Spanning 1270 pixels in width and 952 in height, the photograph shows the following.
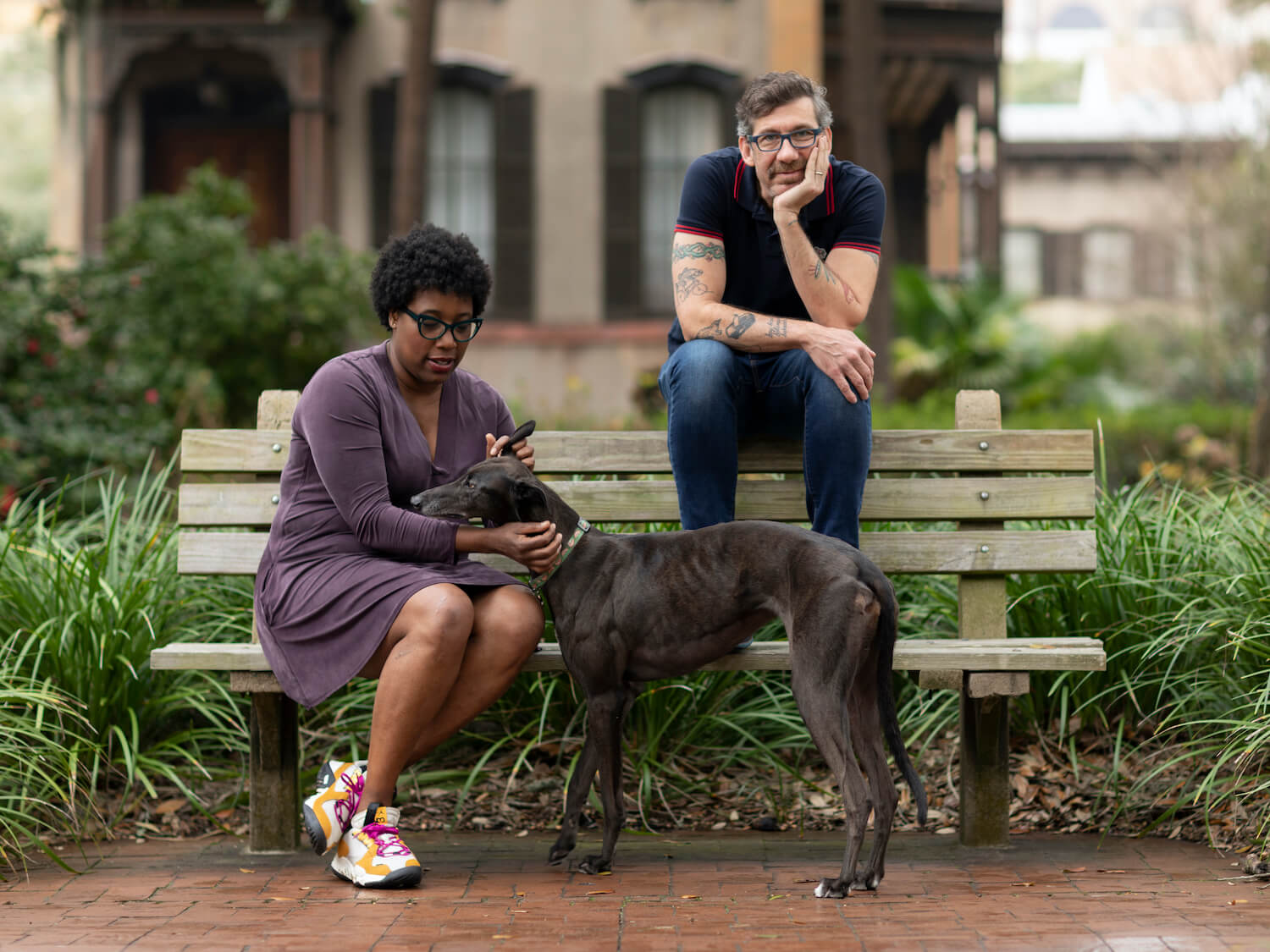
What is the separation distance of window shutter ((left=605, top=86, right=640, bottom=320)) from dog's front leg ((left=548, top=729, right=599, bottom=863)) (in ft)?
42.2

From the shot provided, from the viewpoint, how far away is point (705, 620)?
149 inches

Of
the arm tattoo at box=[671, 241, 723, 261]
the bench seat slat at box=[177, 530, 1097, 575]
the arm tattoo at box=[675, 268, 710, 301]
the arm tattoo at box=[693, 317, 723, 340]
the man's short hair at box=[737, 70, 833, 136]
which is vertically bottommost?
the bench seat slat at box=[177, 530, 1097, 575]

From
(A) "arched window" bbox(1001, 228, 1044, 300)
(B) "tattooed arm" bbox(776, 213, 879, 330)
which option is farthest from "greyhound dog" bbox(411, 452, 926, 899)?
(A) "arched window" bbox(1001, 228, 1044, 300)

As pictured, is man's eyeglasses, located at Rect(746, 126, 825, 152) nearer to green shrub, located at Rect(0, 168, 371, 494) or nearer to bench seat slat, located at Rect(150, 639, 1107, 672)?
bench seat slat, located at Rect(150, 639, 1107, 672)

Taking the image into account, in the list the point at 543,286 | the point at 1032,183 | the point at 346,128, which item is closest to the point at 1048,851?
the point at 543,286

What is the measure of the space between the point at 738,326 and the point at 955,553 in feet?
3.40

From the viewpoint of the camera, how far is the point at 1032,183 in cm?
3100

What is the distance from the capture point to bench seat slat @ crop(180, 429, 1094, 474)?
4484mm

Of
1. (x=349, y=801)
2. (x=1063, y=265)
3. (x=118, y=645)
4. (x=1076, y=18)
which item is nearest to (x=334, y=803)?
(x=349, y=801)

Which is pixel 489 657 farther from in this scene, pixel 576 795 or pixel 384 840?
pixel 384 840

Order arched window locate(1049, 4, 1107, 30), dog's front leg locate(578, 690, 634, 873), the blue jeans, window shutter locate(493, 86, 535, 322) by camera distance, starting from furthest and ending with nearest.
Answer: arched window locate(1049, 4, 1107, 30) < window shutter locate(493, 86, 535, 322) < the blue jeans < dog's front leg locate(578, 690, 634, 873)

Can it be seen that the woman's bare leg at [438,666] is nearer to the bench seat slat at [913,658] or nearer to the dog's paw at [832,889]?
the bench seat slat at [913,658]

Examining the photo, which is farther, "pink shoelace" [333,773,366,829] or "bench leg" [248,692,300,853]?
"bench leg" [248,692,300,853]

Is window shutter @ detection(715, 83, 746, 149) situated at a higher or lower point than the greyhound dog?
higher
